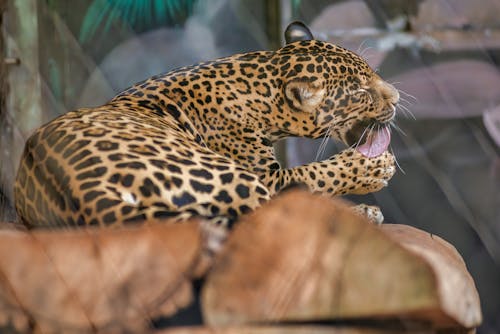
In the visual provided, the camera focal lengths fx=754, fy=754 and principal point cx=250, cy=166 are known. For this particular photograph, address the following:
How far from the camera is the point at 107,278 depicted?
85 centimetres

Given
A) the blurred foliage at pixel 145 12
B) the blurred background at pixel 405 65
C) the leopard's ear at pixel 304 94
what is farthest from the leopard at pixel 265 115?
the blurred foliage at pixel 145 12

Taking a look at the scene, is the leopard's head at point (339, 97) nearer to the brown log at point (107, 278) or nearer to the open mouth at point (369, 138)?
the open mouth at point (369, 138)

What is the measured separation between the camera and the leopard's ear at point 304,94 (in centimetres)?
183

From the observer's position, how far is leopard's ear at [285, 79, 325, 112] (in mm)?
1831

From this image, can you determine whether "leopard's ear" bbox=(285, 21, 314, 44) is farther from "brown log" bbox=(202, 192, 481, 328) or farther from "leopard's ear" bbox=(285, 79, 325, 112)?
"brown log" bbox=(202, 192, 481, 328)

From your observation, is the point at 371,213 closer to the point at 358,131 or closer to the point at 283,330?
the point at 358,131

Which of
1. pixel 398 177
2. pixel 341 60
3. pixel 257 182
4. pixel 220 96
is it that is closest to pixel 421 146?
pixel 398 177

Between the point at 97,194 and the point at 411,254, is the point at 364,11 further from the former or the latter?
the point at 411,254

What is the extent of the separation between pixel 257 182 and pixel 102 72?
3.33ft

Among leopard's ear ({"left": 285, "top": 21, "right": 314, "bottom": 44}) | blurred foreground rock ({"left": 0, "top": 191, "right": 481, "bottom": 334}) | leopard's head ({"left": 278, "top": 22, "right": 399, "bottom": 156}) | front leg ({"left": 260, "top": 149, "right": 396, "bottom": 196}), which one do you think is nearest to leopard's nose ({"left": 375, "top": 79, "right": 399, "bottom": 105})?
leopard's head ({"left": 278, "top": 22, "right": 399, "bottom": 156})

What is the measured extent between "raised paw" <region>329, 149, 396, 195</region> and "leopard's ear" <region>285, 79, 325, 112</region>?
16 cm

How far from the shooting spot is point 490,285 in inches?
97.9

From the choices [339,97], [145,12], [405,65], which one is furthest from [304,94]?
[405,65]

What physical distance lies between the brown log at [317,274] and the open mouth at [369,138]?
1.07 meters
